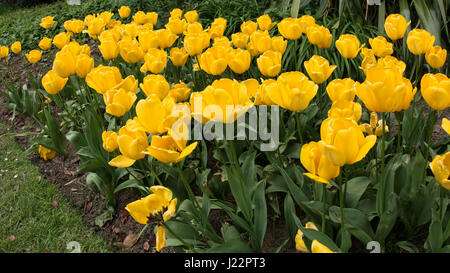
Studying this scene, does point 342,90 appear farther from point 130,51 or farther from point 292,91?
point 130,51

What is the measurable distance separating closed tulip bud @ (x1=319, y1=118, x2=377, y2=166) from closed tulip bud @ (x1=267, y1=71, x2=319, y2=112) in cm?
27

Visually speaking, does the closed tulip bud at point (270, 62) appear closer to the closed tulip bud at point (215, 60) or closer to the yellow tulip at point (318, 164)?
the closed tulip bud at point (215, 60)

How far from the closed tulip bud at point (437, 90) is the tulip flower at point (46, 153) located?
2796 mm

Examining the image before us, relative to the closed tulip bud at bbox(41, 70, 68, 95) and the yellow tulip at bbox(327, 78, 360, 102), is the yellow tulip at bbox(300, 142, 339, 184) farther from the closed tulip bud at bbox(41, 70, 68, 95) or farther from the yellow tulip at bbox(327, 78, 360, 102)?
the closed tulip bud at bbox(41, 70, 68, 95)

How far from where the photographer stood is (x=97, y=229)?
2379 mm

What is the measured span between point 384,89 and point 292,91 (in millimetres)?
313

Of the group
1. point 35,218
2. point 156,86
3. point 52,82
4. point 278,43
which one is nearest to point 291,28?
point 278,43

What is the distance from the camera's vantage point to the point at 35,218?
2549 millimetres

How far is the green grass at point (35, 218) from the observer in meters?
2.31

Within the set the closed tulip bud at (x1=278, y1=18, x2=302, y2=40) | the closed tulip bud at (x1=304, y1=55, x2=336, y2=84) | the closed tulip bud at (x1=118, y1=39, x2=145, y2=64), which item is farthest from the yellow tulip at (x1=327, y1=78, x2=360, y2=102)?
the closed tulip bud at (x1=118, y1=39, x2=145, y2=64)
